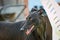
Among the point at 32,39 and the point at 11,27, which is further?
the point at 11,27

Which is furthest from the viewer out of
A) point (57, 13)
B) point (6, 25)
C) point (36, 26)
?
point (6, 25)

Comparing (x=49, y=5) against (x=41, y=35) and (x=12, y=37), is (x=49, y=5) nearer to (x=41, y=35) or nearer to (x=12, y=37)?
(x=41, y=35)

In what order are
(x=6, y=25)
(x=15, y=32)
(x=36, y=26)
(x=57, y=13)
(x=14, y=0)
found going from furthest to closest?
1. (x=14, y=0)
2. (x=6, y=25)
3. (x=15, y=32)
4. (x=36, y=26)
5. (x=57, y=13)

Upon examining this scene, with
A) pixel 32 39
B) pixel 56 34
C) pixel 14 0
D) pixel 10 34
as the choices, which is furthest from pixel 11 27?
pixel 14 0

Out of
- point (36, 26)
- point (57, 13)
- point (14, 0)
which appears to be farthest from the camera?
point (14, 0)

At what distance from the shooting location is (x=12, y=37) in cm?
118

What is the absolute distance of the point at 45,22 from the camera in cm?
90

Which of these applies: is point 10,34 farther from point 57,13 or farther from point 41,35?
point 57,13

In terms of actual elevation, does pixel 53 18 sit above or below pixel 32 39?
above

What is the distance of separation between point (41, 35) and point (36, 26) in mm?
89

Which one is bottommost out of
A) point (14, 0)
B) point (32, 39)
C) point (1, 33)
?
point (14, 0)

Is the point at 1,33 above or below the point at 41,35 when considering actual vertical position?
below

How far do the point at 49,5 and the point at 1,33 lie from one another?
2.32 ft

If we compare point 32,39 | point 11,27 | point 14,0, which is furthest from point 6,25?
point 14,0
